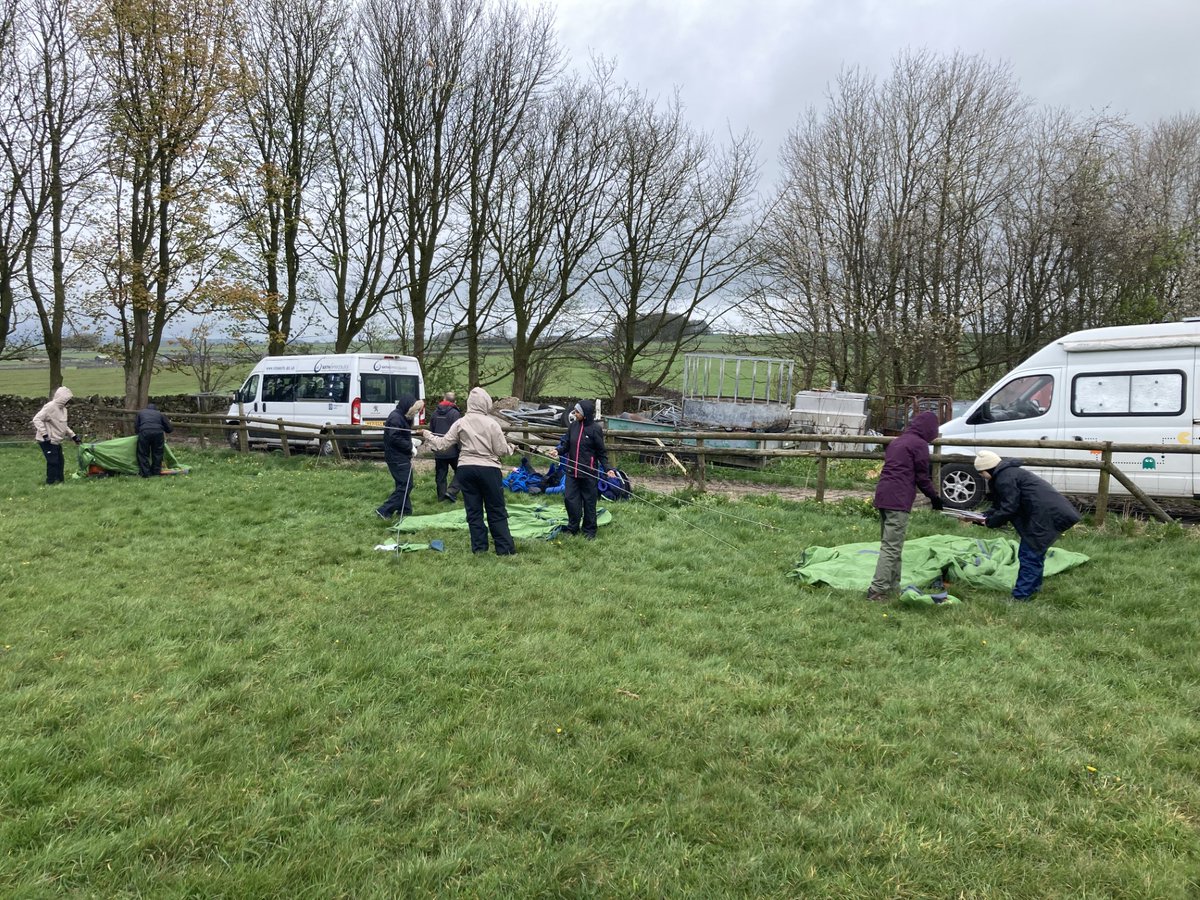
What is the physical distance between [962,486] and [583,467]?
18.1 feet

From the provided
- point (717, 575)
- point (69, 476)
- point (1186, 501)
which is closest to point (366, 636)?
point (717, 575)

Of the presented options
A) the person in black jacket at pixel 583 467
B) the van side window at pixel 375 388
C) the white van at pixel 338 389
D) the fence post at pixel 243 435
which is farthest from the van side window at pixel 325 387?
the person in black jacket at pixel 583 467

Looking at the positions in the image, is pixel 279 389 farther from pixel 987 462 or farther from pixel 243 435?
pixel 987 462

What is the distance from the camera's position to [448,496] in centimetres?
1014

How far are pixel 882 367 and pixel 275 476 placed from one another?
19847 mm

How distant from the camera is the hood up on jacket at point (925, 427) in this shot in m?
5.91

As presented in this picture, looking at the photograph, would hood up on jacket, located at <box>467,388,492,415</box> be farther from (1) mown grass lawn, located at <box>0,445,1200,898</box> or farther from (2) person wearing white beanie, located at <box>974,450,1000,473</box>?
(2) person wearing white beanie, located at <box>974,450,1000,473</box>

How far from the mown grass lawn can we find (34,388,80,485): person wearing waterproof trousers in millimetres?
6228

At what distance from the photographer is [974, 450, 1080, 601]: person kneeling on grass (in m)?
5.71

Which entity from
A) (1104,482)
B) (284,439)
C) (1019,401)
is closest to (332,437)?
(284,439)

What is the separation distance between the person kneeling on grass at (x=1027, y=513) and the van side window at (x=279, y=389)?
50.0 ft

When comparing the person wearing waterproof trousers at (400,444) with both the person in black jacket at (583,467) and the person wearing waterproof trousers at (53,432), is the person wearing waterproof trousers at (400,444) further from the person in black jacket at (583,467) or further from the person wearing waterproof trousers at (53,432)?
the person wearing waterproof trousers at (53,432)

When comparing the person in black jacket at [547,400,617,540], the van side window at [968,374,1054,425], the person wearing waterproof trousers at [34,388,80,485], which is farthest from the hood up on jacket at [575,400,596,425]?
the person wearing waterproof trousers at [34,388,80,485]

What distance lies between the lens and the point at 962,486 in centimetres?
978
